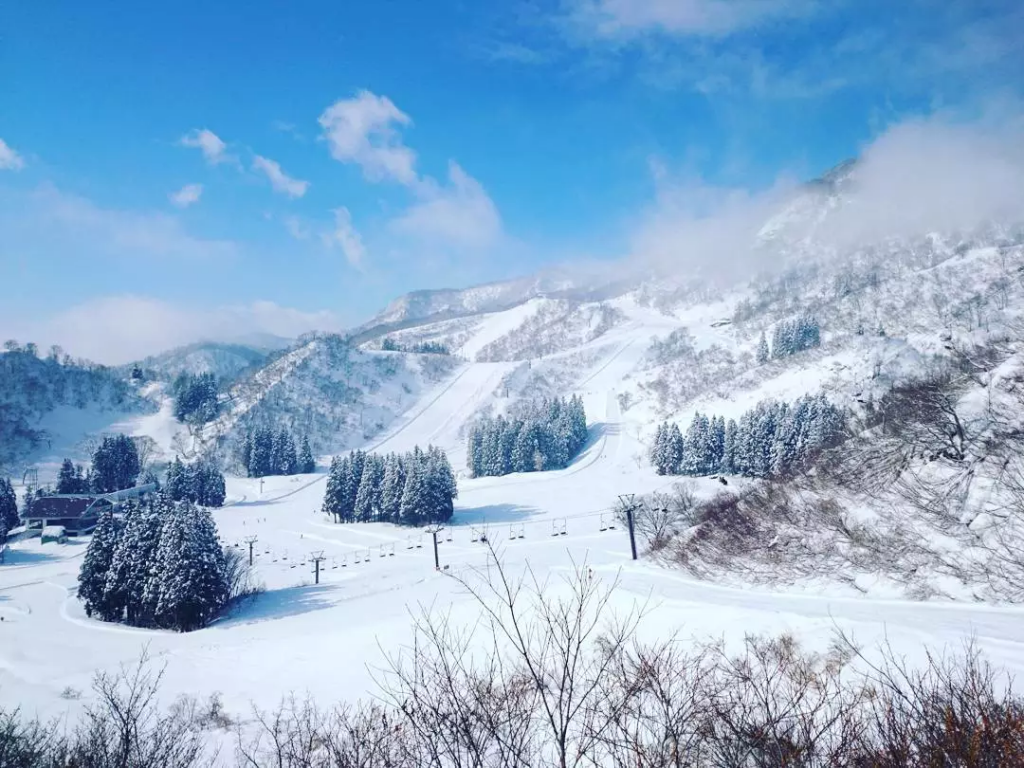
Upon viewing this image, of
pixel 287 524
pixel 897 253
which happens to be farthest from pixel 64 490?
pixel 897 253

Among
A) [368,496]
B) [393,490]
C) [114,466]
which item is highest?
[114,466]

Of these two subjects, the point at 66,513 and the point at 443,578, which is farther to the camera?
the point at 66,513

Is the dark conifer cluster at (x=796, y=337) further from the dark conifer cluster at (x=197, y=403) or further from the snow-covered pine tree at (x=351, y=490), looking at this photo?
the dark conifer cluster at (x=197, y=403)

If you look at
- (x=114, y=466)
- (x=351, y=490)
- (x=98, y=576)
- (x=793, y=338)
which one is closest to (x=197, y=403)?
(x=114, y=466)

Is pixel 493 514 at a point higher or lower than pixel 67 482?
lower

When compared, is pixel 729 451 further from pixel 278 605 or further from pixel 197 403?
pixel 197 403

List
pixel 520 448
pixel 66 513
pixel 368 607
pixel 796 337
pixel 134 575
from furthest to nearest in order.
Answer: pixel 796 337
pixel 520 448
pixel 66 513
pixel 134 575
pixel 368 607
